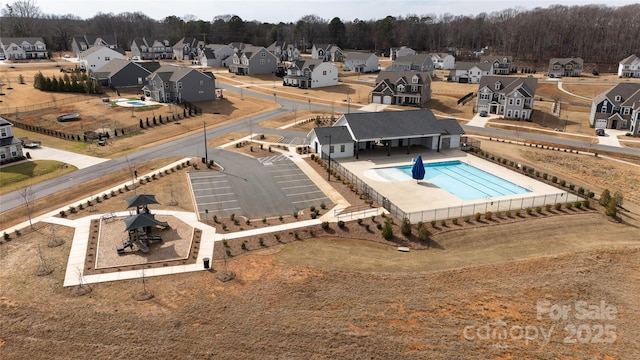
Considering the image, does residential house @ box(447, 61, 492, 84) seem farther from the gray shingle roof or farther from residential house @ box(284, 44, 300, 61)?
the gray shingle roof

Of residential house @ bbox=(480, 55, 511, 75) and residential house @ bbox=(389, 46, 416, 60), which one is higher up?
residential house @ bbox=(389, 46, 416, 60)

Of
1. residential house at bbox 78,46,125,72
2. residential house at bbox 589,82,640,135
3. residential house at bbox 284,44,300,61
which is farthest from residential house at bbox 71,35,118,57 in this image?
residential house at bbox 589,82,640,135

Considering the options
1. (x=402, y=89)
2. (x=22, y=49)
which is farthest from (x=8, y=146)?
(x=22, y=49)

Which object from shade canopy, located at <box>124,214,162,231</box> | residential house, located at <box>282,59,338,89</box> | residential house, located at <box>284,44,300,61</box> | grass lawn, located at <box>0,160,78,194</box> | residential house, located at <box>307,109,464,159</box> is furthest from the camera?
residential house, located at <box>284,44,300,61</box>

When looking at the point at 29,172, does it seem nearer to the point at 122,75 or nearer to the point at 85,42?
the point at 122,75

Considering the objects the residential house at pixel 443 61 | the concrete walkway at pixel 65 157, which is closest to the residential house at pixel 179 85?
the concrete walkway at pixel 65 157

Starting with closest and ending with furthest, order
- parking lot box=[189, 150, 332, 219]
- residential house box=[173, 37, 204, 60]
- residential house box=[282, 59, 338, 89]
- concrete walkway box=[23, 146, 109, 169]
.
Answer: parking lot box=[189, 150, 332, 219] → concrete walkway box=[23, 146, 109, 169] → residential house box=[282, 59, 338, 89] → residential house box=[173, 37, 204, 60]

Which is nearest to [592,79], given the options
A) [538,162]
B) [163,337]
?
[538,162]

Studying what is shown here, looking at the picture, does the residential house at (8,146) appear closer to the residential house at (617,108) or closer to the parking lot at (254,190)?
the parking lot at (254,190)
